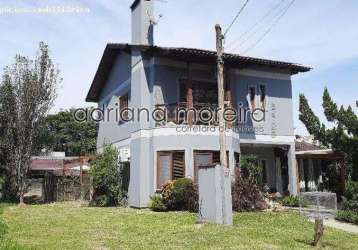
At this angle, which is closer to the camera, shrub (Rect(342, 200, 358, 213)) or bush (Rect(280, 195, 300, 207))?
shrub (Rect(342, 200, 358, 213))

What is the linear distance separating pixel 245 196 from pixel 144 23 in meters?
10.4

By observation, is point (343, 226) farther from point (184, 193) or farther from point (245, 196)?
point (184, 193)

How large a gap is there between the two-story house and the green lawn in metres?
4.16

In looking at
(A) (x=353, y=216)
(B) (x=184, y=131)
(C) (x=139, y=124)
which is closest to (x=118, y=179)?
(C) (x=139, y=124)

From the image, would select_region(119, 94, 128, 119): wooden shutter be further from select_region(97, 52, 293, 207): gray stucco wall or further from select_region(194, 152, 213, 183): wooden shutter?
select_region(194, 152, 213, 183): wooden shutter

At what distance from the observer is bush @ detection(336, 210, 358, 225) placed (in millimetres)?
15820

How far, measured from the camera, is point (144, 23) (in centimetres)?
2241

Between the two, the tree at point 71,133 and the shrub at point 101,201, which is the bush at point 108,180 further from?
the tree at point 71,133

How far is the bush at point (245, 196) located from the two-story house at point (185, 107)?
2.68 metres

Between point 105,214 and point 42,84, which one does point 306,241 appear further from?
point 42,84

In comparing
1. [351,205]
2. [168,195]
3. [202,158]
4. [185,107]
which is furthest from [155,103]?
[351,205]

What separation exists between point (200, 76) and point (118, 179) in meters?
6.77

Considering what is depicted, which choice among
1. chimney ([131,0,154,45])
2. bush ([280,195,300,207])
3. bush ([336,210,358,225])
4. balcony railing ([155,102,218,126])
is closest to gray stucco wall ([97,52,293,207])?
balcony railing ([155,102,218,126])

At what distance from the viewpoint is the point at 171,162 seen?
20141 millimetres
